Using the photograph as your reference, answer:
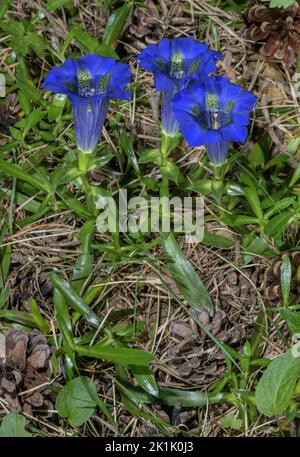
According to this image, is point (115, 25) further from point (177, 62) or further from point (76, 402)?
point (76, 402)

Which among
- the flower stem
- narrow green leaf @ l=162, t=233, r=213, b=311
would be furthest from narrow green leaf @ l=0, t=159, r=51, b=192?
narrow green leaf @ l=162, t=233, r=213, b=311

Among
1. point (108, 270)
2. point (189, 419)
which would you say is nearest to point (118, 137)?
point (108, 270)

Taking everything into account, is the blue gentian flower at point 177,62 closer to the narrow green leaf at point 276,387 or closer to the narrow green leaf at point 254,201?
the narrow green leaf at point 254,201

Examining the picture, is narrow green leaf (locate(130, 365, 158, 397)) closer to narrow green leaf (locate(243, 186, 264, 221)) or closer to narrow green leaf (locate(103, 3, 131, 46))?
narrow green leaf (locate(243, 186, 264, 221))

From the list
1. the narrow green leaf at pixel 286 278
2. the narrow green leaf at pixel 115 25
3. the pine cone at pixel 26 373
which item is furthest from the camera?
the narrow green leaf at pixel 115 25

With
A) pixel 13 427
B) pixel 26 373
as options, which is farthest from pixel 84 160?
pixel 13 427

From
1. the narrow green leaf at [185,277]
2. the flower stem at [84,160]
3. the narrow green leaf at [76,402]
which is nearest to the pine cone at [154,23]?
the flower stem at [84,160]
